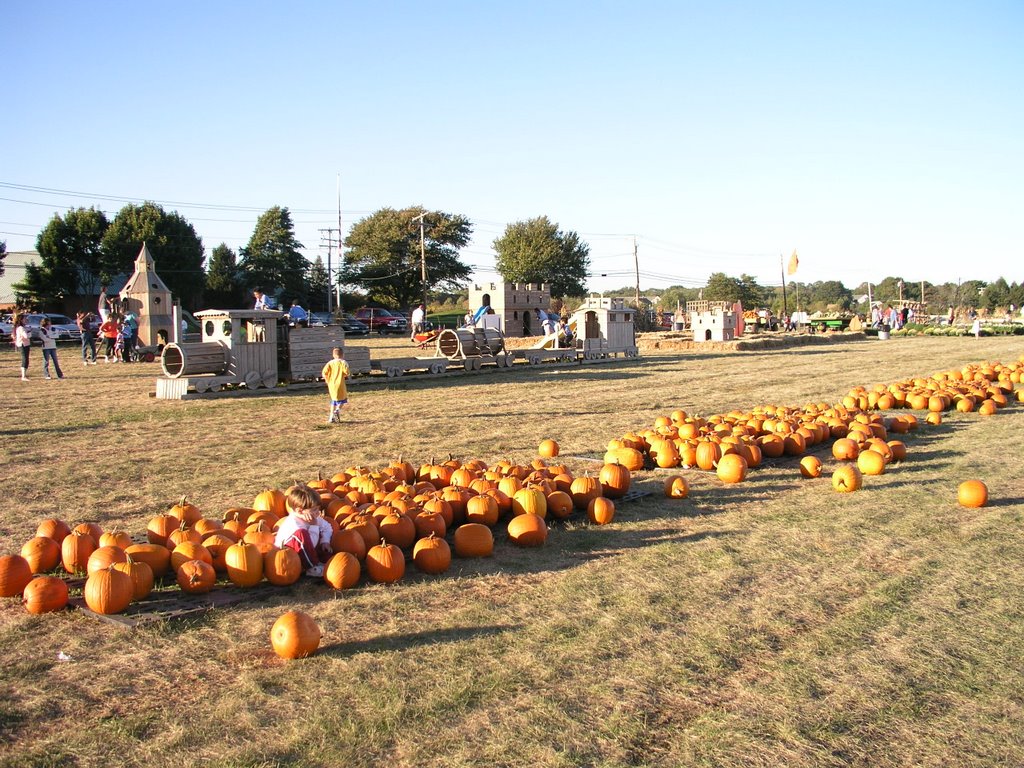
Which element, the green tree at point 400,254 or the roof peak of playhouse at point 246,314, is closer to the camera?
the roof peak of playhouse at point 246,314

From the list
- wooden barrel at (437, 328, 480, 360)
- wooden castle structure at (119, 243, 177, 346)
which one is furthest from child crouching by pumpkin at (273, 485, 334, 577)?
wooden castle structure at (119, 243, 177, 346)

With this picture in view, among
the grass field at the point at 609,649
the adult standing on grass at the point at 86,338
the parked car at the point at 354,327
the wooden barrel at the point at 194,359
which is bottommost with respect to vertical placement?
the grass field at the point at 609,649

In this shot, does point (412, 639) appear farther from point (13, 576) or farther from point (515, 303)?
point (515, 303)

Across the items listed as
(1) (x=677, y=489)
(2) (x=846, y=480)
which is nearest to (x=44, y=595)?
(1) (x=677, y=489)

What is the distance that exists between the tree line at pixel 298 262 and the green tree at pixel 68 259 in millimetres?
71

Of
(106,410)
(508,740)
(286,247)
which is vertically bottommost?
(508,740)

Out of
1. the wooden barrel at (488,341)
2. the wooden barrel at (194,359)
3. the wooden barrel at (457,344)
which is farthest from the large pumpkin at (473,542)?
the wooden barrel at (488,341)

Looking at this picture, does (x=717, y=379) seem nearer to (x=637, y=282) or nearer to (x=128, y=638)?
(x=128, y=638)

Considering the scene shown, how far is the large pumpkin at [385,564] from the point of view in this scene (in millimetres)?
5660

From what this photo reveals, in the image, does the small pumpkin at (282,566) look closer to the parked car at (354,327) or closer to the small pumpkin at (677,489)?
the small pumpkin at (677,489)

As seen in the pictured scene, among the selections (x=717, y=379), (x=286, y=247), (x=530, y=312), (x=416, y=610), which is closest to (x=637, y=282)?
(x=530, y=312)

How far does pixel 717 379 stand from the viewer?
21594 millimetres

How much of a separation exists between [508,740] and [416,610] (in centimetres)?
170

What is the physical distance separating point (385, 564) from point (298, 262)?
74.9 m
